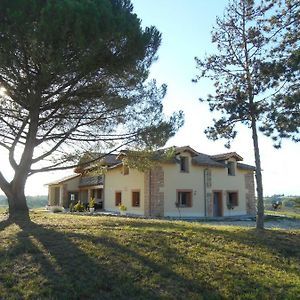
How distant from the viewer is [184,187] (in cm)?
2927

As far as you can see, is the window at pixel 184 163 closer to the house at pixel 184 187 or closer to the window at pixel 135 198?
the house at pixel 184 187

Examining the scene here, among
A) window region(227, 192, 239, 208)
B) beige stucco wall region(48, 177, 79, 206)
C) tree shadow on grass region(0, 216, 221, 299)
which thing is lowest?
tree shadow on grass region(0, 216, 221, 299)

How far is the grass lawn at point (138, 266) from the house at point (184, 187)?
15687 mm

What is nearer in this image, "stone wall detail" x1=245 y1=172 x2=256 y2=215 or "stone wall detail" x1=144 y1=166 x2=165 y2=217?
"stone wall detail" x1=144 y1=166 x2=165 y2=217

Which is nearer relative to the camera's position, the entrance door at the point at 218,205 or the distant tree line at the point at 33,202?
the entrance door at the point at 218,205

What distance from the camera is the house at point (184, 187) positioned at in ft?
92.6

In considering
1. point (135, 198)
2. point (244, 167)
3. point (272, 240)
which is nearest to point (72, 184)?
point (135, 198)

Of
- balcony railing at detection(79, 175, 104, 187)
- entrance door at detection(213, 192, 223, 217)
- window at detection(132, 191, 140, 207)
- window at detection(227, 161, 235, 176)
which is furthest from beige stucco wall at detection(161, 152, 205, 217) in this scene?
balcony railing at detection(79, 175, 104, 187)

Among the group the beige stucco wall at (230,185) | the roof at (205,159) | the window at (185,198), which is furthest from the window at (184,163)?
the beige stucco wall at (230,185)

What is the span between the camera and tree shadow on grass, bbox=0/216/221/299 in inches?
278

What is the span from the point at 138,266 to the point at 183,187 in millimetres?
21034

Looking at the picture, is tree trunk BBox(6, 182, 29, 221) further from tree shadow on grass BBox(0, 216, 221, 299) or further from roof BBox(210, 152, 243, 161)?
roof BBox(210, 152, 243, 161)

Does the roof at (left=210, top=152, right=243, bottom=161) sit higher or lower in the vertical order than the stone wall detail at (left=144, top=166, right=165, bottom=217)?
higher

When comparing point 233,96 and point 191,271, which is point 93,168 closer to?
point 233,96
